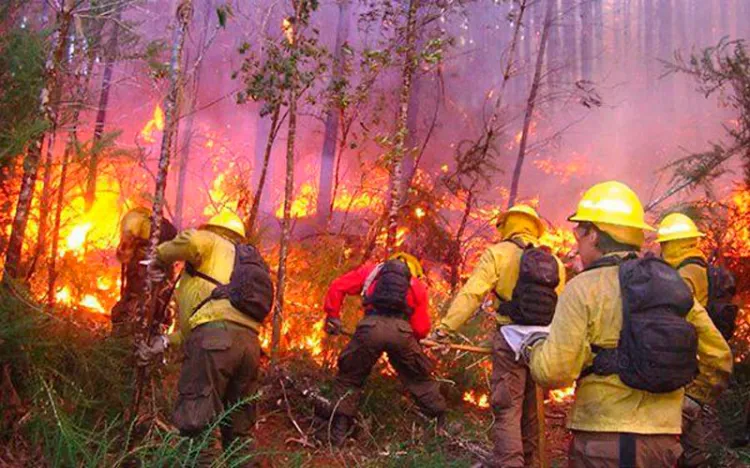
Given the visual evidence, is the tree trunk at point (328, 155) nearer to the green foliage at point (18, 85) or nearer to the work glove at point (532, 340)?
the green foliage at point (18, 85)

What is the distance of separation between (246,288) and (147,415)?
151cm

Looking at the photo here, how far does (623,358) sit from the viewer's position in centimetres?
289

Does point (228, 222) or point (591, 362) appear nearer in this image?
point (591, 362)

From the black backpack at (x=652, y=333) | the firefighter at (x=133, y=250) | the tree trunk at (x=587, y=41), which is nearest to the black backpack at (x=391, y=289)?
the firefighter at (x=133, y=250)

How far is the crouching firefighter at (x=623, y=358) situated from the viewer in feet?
9.28

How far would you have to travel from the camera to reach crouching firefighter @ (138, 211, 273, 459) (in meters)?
4.55

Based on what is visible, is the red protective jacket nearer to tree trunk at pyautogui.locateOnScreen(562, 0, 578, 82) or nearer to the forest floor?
the forest floor

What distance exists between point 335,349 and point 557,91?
36.7 feet

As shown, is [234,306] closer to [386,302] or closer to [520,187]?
[386,302]

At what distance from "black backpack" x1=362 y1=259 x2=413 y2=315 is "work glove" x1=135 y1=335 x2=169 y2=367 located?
2188 millimetres

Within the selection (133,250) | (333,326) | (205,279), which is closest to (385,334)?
(333,326)

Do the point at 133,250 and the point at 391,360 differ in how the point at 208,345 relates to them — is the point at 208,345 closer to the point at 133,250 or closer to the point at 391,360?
the point at 391,360

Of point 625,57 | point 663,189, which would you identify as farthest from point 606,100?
point 663,189

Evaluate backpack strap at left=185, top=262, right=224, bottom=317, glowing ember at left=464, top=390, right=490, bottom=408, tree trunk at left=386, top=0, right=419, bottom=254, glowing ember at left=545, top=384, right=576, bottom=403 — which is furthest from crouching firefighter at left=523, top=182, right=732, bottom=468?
tree trunk at left=386, top=0, right=419, bottom=254
